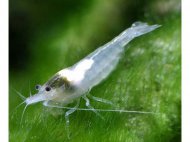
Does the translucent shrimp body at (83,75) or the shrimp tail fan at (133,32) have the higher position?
the shrimp tail fan at (133,32)

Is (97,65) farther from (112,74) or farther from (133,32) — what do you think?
(133,32)

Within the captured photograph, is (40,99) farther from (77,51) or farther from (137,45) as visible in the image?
(137,45)

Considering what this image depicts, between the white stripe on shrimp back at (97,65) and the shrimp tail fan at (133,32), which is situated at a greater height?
the shrimp tail fan at (133,32)

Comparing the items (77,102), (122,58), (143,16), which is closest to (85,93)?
(77,102)

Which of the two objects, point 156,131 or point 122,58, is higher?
point 122,58

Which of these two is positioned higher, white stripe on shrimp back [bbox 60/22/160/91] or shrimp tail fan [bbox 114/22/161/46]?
shrimp tail fan [bbox 114/22/161/46]
